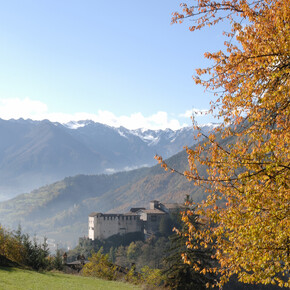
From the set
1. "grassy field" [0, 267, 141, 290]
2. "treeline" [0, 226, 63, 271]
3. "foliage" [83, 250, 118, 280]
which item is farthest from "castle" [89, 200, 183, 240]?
"grassy field" [0, 267, 141, 290]

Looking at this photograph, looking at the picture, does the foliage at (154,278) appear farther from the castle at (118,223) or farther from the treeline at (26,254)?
the castle at (118,223)

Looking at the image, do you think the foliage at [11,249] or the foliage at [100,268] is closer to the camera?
the foliage at [11,249]

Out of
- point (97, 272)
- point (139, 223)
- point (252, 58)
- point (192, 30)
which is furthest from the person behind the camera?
point (139, 223)

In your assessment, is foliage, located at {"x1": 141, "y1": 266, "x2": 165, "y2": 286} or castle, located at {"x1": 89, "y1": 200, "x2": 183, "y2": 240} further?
castle, located at {"x1": 89, "y1": 200, "x2": 183, "y2": 240}

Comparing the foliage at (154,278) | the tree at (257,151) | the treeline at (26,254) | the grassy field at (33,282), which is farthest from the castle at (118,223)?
the tree at (257,151)

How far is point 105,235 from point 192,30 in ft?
409

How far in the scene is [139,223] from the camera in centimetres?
13050

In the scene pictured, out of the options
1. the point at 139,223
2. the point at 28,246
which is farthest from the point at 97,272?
the point at 139,223

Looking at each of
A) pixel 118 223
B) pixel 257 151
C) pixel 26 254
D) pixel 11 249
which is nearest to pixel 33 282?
pixel 26 254

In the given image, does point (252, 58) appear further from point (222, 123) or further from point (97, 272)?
point (97, 272)

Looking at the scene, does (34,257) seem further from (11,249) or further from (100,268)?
(100,268)

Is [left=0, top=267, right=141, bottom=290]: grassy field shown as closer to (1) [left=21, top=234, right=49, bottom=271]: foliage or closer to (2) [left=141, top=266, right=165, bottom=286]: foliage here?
(1) [left=21, top=234, right=49, bottom=271]: foliage

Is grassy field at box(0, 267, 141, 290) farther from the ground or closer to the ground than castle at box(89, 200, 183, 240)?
farther from the ground

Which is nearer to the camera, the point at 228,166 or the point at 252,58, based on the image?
the point at 252,58
